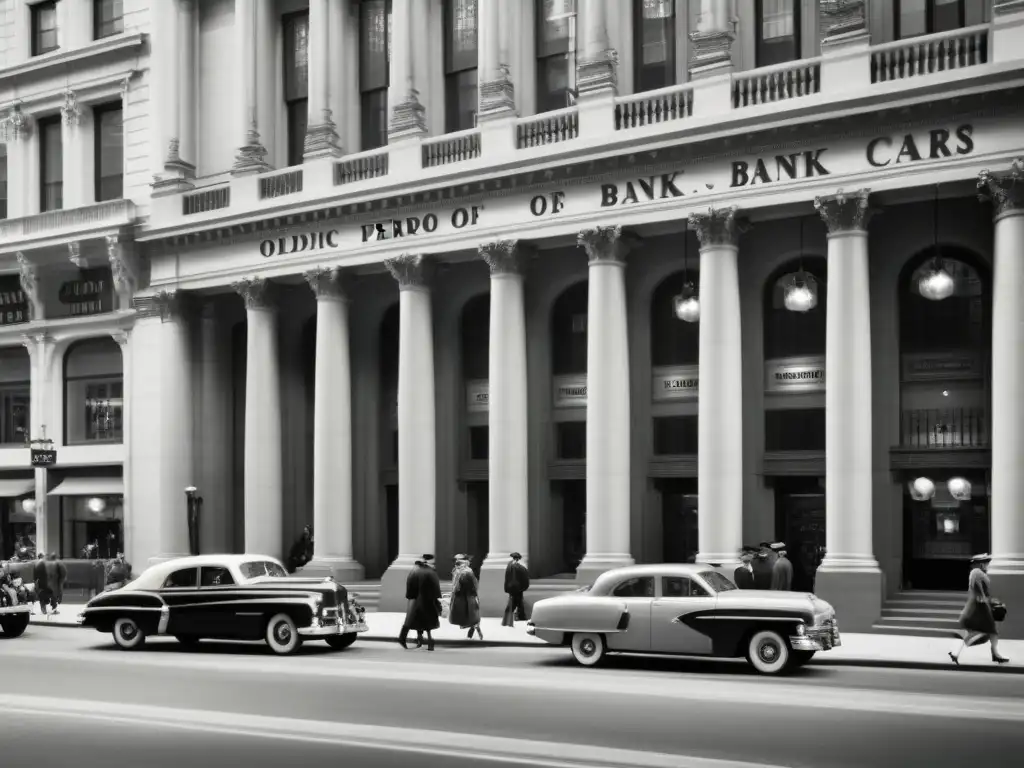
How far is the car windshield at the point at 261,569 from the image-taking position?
22.8 m

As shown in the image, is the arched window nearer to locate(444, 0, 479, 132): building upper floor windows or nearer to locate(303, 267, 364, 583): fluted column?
locate(303, 267, 364, 583): fluted column

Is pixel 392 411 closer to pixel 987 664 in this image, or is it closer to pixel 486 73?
pixel 486 73

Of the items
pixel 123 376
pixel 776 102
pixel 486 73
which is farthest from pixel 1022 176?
pixel 123 376

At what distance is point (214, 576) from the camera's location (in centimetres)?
2267

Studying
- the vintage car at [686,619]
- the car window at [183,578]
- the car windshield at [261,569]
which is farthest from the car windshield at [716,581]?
the car window at [183,578]

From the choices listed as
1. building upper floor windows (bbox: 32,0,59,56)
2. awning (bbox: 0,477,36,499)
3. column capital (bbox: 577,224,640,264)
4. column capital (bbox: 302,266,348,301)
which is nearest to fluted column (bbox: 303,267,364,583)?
column capital (bbox: 302,266,348,301)

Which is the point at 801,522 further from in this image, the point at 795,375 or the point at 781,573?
the point at 781,573

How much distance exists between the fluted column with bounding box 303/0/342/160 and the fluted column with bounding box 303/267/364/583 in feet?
11.2

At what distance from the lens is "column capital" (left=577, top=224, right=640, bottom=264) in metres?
28.0

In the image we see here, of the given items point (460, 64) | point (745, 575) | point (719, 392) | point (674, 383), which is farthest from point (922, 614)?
point (460, 64)

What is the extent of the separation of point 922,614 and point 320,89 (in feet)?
65.0

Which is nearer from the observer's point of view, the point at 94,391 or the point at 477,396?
the point at 477,396

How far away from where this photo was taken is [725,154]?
26.5m

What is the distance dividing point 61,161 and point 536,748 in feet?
107
